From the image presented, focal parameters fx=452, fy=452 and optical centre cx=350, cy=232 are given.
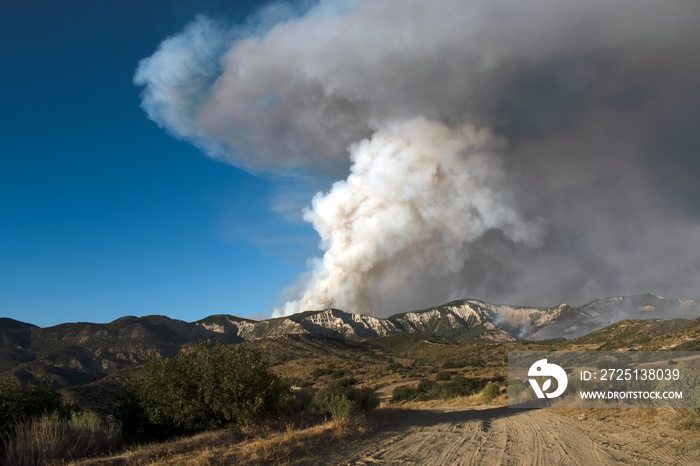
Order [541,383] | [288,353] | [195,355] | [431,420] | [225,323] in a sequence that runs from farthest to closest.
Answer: [225,323] → [288,353] → [541,383] → [431,420] → [195,355]

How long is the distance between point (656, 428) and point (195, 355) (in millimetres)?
14433

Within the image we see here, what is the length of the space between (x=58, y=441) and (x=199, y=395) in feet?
13.2

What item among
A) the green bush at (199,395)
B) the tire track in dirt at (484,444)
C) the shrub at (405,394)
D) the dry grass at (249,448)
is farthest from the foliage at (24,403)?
the shrub at (405,394)

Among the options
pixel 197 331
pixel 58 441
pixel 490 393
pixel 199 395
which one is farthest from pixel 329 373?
pixel 197 331

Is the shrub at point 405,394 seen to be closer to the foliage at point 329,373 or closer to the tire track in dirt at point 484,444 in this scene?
the foliage at point 329,373

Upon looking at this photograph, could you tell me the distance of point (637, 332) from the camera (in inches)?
3280

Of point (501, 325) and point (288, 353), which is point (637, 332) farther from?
point (501, 325)

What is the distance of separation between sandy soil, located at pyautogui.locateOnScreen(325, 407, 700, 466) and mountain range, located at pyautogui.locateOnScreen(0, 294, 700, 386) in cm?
2318

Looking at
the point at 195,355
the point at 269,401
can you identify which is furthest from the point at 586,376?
the point at 195,355

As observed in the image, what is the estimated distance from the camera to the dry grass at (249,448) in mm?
8938

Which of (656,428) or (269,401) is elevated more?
(269,401)

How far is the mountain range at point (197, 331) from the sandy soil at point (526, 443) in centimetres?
2318

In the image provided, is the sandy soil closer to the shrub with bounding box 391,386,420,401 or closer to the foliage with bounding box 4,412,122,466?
the foliage with bounding box 4,412,122,466

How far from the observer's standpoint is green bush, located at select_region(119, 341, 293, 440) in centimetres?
1338
